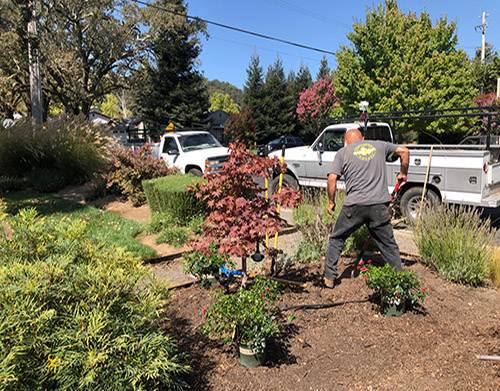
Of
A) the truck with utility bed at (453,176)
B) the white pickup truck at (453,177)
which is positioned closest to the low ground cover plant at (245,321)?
the truck with utility bed at (453,176)

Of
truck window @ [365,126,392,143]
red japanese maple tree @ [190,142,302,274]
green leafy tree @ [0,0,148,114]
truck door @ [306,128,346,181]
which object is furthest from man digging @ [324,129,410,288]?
green leafy tree @ [0,0,148,114]

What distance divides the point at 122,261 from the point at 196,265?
1.49 m

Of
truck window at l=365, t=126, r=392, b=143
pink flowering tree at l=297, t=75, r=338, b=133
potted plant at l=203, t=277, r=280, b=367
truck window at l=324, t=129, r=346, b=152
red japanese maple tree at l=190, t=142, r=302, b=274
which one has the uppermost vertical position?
pink flowering tree at l=297, t=75, r=338, b=133

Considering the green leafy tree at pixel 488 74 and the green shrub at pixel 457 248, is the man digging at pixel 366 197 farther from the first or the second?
the green leafy tree at pixel 488 74

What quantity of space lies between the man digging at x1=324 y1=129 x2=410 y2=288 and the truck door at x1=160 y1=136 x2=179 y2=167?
8248mm

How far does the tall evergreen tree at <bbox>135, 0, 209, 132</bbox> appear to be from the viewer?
3341 centimetres

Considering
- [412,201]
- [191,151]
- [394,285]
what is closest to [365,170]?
[394,285]

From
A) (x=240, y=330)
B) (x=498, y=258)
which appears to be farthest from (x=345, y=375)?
(x=498, y=258)

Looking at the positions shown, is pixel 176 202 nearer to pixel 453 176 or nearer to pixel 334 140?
pixel 334 140

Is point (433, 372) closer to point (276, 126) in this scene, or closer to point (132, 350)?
point (132, 350)

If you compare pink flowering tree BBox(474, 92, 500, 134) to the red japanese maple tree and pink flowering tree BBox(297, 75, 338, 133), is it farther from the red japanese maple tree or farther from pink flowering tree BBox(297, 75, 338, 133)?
the red japanese maple tree

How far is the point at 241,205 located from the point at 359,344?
1532mm

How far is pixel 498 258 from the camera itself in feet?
13.9

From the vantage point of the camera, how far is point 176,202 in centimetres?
661
